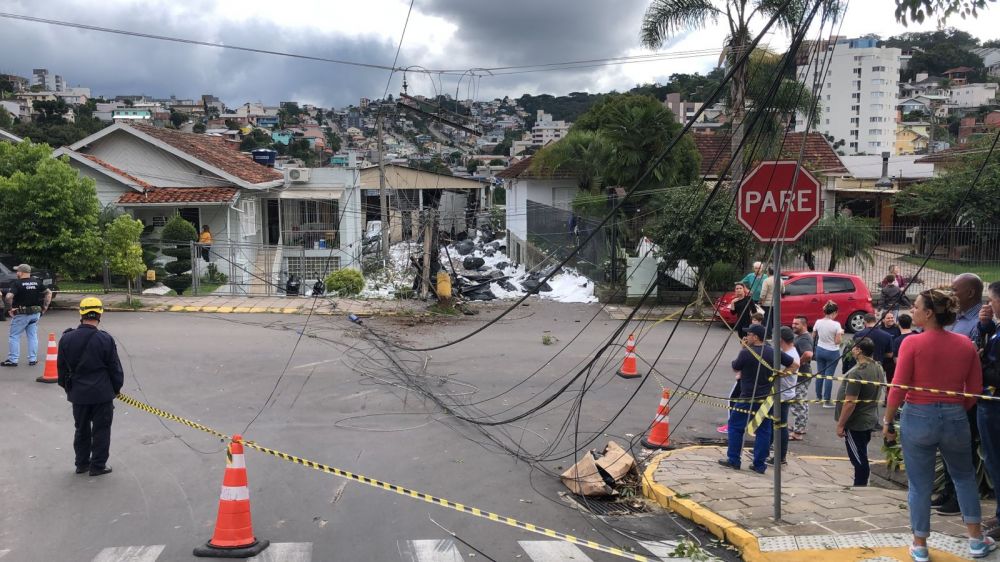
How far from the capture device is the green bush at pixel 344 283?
68.6 feet

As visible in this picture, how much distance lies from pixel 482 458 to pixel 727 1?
16345 millimetres

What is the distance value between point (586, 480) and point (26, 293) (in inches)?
367

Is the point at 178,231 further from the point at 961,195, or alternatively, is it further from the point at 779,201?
the point at 961,195

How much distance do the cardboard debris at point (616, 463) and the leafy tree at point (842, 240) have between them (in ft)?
54.3

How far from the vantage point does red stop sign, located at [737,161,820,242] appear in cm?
647

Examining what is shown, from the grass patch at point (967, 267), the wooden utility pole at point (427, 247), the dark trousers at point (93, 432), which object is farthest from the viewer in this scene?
the grass patch at point (967, 267)

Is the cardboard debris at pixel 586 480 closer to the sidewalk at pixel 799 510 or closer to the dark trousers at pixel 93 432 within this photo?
the sidewalk at pixel 799 510

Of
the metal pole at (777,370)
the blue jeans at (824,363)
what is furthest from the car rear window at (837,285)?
the metal pole at (777,370)

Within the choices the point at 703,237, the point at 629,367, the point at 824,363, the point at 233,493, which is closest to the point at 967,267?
the point at 703,237

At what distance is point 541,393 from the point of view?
11.4 meters

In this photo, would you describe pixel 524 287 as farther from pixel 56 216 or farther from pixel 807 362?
pixel 807 362

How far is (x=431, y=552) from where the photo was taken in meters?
5.82

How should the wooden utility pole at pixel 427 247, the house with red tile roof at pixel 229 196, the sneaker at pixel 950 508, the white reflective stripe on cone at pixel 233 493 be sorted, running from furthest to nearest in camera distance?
the house with red tile roof at pixel 229 196
the wooden utility pole at pixel 427 247
the sneaker at pixel 950 508
the white reflective stripe on cone at pixel 233 493

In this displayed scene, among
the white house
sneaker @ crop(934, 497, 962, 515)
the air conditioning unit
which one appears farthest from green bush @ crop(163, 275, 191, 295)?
the white house
